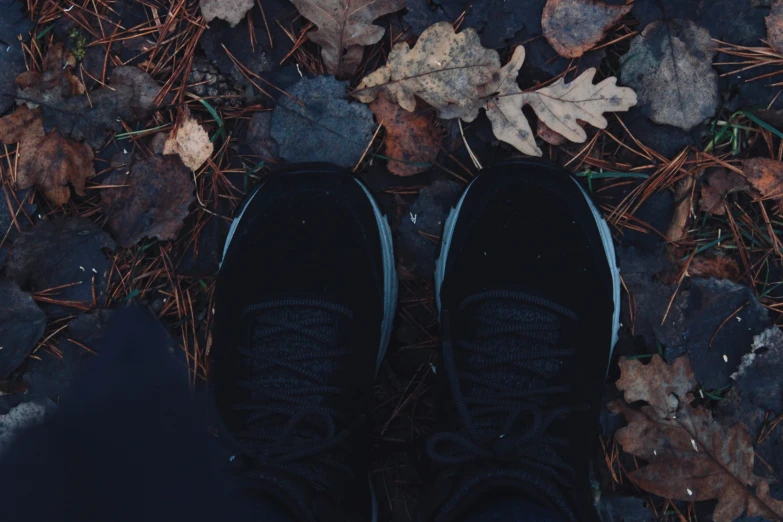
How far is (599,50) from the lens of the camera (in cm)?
184

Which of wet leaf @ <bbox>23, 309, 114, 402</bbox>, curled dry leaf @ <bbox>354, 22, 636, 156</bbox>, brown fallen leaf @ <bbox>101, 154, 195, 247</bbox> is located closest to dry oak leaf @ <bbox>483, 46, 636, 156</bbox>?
curled dry leaf @ <bbox>354, 22, 636, 156</bbox>

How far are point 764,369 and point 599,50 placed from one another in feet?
4.10

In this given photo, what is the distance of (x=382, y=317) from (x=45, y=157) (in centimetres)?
133

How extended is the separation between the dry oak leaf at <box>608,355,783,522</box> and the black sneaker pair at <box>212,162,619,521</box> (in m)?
0.17

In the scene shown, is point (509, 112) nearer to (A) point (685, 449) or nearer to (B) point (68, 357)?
(A) point (685, 449)

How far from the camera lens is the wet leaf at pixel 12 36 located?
1.92 metres

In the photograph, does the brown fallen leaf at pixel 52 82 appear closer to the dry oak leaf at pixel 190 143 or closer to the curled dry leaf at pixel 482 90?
the dry oak leaf at pixel 190 143

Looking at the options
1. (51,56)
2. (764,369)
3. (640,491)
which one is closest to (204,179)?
(51,56)

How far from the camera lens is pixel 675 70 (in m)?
1.81

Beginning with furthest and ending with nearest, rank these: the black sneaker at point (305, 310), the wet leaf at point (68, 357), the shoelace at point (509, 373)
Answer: the wet leaf at point (68, 357), the black sneaker at point (305, 310), the shoelace at point (509, 373)

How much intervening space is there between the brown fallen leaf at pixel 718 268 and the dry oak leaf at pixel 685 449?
324 millimetres

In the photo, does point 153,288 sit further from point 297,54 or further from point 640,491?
point 640,491

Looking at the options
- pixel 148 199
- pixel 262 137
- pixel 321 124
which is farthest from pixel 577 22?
pixel 148 199

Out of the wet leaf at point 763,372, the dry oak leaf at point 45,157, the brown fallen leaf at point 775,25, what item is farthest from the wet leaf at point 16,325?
the brown fallen leaf at point 775,25
